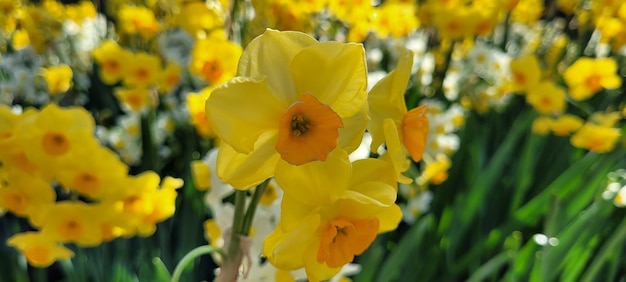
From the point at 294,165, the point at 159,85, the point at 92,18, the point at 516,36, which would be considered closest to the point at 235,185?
the point at 294,165

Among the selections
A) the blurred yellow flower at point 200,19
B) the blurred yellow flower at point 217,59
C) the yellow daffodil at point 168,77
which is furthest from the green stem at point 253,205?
the yellow daffodil at point 168,77

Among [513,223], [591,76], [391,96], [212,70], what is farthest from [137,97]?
[591,76]

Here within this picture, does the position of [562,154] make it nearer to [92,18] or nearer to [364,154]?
[364,154]

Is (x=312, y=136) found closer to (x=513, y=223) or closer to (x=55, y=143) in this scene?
(x=55, y=143)

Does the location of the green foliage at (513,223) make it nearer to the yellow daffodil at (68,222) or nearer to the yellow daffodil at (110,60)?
the yellow daffodil at (68,222)

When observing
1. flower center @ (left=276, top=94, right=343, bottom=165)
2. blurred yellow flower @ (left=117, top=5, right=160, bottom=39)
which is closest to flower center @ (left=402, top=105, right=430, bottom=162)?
flower center @ (left=276, top=94, right=343, bottom=165)

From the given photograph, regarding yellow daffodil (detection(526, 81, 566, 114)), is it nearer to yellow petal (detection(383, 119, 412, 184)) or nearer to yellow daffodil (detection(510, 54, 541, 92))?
yellow daffodil (detection(510, 54, 541, 92))
